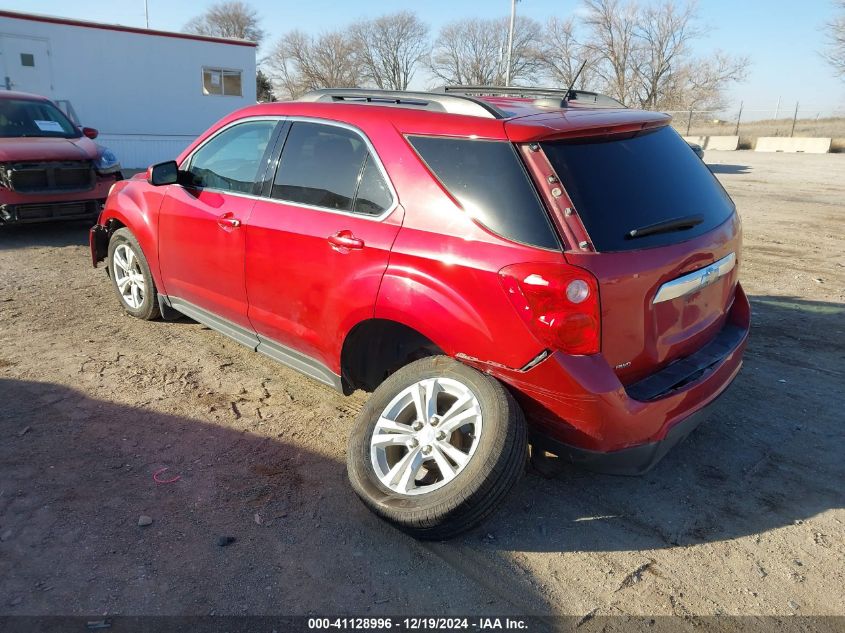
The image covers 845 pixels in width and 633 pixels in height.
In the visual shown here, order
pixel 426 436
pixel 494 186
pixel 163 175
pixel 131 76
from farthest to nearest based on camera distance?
pixel 131 76, pixel 163 175, pixel 426 436, pixel 494 186

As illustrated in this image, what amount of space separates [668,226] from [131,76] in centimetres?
2054

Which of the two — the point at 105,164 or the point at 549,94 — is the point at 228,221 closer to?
the point at 549,94

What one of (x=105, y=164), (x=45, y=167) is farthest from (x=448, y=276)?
(x=105, y=164)

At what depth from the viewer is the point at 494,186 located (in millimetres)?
2854

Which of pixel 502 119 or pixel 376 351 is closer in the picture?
pixel 502 119

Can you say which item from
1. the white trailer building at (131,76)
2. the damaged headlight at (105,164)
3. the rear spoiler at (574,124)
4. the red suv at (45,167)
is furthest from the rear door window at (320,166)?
the white trailer building at (131,76)

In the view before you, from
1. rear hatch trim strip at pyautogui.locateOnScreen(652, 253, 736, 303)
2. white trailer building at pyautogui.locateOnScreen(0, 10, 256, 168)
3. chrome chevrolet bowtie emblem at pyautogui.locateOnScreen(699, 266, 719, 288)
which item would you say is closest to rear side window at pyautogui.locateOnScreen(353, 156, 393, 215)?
rear hatch trim strip at pyautogui.locateOnScreen(652, 253, 736, 303)

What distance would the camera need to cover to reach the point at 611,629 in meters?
2.42

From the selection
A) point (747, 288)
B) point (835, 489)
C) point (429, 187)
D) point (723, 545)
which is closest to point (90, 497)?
point (429, 187)

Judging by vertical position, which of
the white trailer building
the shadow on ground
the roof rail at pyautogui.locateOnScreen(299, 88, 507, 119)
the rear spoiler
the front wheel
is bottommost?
the shadow on ground

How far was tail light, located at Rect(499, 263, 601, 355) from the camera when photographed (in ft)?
8.56

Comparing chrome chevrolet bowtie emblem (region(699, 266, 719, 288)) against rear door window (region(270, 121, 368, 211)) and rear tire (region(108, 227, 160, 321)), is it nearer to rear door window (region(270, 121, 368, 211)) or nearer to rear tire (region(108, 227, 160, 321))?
rear door window (region(270, 121, 368, 211))

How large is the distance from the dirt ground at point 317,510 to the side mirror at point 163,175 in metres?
1.25

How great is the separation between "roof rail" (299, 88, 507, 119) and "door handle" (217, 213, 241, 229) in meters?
0.86
